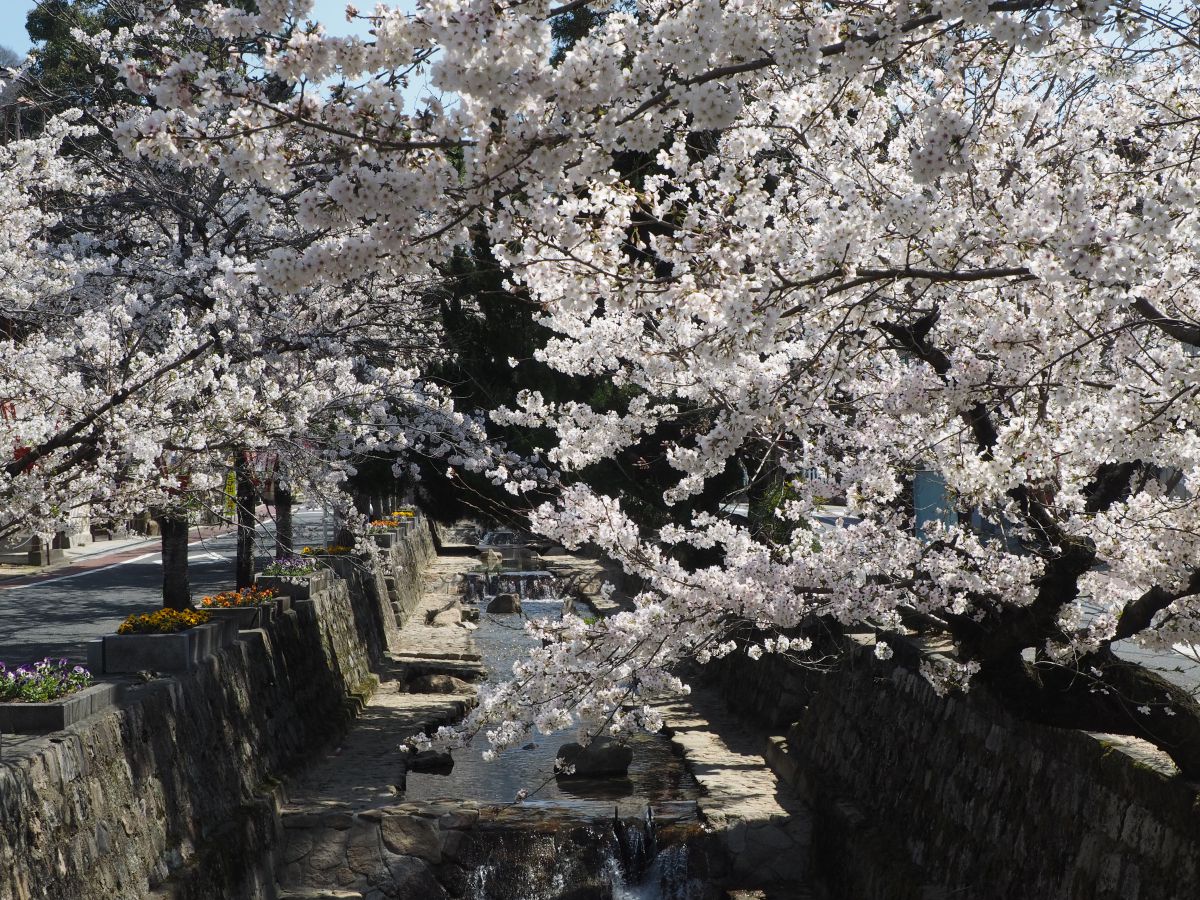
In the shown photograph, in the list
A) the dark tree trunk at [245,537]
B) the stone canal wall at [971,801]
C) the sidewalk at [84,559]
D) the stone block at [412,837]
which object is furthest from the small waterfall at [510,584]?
the stone block at [412,837]

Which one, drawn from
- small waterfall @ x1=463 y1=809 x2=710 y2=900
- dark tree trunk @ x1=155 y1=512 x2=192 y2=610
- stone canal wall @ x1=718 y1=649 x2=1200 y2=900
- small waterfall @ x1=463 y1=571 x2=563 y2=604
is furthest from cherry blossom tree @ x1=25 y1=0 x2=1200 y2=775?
small waterfall @ x1=463 y1=571 x2=563 y2=604

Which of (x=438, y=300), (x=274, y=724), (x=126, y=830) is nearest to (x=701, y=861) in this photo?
(x=274, y=724)

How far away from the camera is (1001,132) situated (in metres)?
6.69

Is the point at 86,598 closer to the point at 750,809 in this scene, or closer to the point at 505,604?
the point at 505,604

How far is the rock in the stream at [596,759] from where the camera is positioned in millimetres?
13875

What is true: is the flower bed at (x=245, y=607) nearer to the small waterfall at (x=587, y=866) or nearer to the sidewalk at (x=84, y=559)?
the small waterfall at (x=587, y=866)

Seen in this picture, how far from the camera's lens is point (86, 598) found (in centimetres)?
2153

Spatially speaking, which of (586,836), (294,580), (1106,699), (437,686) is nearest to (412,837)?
(586,836)

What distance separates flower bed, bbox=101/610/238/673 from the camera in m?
9.80

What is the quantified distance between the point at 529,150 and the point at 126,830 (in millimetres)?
6208

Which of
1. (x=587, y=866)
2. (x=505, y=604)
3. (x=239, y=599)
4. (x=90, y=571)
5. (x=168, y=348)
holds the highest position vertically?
(x=168, y=348)

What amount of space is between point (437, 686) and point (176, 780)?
28.3 ft

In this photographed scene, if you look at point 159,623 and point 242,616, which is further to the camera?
point 242,616

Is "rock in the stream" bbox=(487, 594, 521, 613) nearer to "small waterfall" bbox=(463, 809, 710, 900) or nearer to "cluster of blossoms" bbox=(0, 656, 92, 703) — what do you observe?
"small waterfall" bbox=(463, 809, 710, 900)
